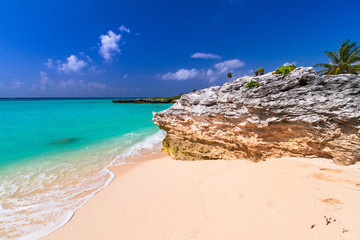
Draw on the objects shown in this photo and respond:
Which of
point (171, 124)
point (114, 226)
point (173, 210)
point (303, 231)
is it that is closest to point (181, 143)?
point (171, 124)

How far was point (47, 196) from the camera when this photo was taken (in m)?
6.71

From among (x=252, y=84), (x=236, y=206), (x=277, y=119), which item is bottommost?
(x=236, y=206)

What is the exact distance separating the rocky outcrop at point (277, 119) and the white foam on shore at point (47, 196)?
17.2 ft

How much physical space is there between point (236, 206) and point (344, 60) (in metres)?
35.2

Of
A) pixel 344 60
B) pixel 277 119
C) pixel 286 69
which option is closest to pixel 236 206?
pixel 277 119

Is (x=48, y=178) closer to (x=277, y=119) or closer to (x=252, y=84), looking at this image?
(x=252, y=84)

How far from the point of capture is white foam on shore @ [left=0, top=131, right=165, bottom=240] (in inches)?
200

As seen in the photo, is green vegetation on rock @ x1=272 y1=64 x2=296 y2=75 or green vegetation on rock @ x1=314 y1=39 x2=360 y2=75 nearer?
green vegetation on rock @ x1=272 y1=64 x2=296 y2=75

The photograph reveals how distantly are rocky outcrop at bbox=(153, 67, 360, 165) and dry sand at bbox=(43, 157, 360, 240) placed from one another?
2.24 feet

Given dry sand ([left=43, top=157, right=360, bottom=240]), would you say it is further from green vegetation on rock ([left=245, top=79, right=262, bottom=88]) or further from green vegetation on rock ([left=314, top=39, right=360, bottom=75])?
green vegetation on rock ([left=314, top=39, right=360, bottom=75])

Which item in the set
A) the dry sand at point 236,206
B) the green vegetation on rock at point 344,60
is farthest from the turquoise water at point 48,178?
the green vegetation on rock at point 344,60

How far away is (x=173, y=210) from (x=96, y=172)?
6.04 metres

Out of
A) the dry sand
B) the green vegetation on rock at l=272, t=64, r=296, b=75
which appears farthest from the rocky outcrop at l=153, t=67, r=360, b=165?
the dry sand

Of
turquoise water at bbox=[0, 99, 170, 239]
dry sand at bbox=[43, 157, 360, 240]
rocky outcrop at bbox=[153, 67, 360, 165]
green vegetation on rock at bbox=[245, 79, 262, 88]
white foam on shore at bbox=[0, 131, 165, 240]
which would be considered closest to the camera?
dry sand at bbox=[43, 157, 360, 240]
